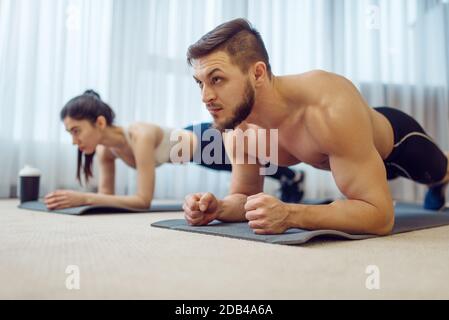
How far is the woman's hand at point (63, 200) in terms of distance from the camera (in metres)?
1.41

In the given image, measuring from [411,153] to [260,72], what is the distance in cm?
66

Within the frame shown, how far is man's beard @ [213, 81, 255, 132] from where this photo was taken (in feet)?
3.07

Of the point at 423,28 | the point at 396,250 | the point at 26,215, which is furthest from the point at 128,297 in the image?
the point at 423,28

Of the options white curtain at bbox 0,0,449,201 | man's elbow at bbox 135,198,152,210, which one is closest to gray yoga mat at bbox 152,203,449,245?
man's elbow at bbox 135,198,152,210

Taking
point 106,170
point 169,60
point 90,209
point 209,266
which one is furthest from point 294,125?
point 169,60

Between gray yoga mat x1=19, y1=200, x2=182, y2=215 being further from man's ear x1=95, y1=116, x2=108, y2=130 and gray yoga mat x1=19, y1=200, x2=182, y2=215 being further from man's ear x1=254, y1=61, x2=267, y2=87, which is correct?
man's ear x1=254, y1=61, x2=267, y2=87

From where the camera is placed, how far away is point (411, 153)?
1.34 m

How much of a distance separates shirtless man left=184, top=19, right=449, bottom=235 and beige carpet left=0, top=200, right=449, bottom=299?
0.06 m

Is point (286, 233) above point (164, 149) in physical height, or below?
below

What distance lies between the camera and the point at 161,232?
959 millimetres

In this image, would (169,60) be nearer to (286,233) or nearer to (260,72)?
(260,72)

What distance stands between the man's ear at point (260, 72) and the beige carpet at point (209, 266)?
0.35 m

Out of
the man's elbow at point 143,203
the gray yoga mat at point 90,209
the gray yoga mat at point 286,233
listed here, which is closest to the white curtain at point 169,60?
the gray yoga mat at point 90,209
